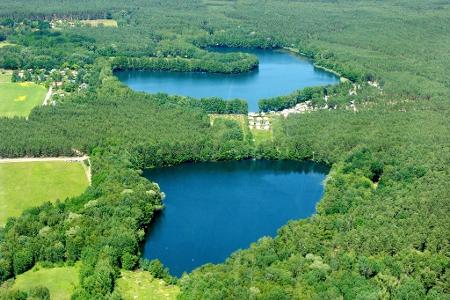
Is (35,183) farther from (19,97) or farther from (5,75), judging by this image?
(5,75)

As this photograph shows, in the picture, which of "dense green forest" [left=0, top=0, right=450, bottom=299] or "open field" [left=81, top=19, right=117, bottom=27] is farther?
"open field" [left=81, top=19, right=117, bottom=27]

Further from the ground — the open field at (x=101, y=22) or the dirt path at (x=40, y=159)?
the open field at (x=101, y=22)

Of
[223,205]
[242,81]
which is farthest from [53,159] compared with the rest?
[242,81]

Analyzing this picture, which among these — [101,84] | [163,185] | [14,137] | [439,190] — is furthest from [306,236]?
[101,84]

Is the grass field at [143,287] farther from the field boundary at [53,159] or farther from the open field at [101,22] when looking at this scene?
the open field at [101,22]

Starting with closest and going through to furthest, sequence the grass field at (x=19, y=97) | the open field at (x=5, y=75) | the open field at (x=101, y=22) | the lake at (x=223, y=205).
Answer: the lake at (x=223, y=205) < the grass field at (x=19, y=97) < the open field at (x=5, y=75) < the open field at (x=101, y=22)

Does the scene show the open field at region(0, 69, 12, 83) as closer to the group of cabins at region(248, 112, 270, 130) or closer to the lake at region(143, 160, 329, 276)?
the group of cabins at region(248, 112, 270, 130)

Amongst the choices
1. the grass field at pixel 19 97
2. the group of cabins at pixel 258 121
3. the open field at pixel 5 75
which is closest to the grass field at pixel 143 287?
the group of cabins at pixel 258 121

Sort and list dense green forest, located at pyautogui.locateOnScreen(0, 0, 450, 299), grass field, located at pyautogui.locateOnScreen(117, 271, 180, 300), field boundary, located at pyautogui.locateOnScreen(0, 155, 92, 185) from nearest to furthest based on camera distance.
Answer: grass field, located at pyautogui.locateOnScreen(117, 271, 180, 300) < dense green forest, located at pyautogui.locateOnScreen(0, 0, 450, 299) < field boundary, located at pyautogui.locateOnScreen(0, 155, 92, 185)

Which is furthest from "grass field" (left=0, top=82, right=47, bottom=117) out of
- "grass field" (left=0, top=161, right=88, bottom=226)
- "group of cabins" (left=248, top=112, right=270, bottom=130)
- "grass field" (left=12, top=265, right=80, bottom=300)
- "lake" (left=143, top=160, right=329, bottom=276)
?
"grass field" (left=12, top=265, right=80, bottom=300)
